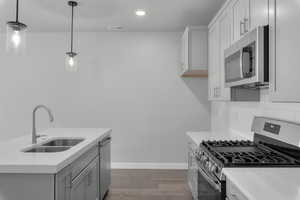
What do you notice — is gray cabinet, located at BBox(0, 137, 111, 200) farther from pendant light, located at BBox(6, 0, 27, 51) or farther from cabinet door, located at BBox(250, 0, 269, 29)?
cabinet door, located at BBox(250, 0, 269, 29)

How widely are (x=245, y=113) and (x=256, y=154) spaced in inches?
40.7

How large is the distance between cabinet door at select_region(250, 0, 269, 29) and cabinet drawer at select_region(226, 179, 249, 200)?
1116 millimetres

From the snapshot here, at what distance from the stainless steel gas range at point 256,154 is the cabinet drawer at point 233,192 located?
0.06m

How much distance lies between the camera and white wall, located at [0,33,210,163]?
4.48 meters

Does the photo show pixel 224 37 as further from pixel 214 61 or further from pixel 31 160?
pixel 31 160

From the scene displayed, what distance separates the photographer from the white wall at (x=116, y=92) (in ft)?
14.7

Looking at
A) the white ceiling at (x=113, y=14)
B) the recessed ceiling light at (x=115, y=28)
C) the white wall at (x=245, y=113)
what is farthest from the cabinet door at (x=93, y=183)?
the recessed ceiling light at (x=115, y=28)

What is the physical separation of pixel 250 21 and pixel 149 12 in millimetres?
1817

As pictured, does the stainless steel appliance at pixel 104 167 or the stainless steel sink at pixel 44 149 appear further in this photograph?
the stainless steel appliance at pixel 104 167

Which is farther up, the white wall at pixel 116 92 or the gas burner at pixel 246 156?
the white wall at pixel 116 92

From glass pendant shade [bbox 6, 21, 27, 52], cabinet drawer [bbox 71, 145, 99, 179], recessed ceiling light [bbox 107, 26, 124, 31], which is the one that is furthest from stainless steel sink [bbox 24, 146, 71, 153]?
recessed ceiling light [bbox 107, 26, 124, 31]

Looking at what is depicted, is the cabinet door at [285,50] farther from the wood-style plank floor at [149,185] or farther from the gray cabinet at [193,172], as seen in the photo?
the wood-style plank floor at [149,185]

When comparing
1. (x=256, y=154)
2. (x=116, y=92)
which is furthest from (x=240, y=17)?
(x=116, y=92)

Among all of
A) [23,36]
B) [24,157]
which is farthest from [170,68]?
[24,157]
